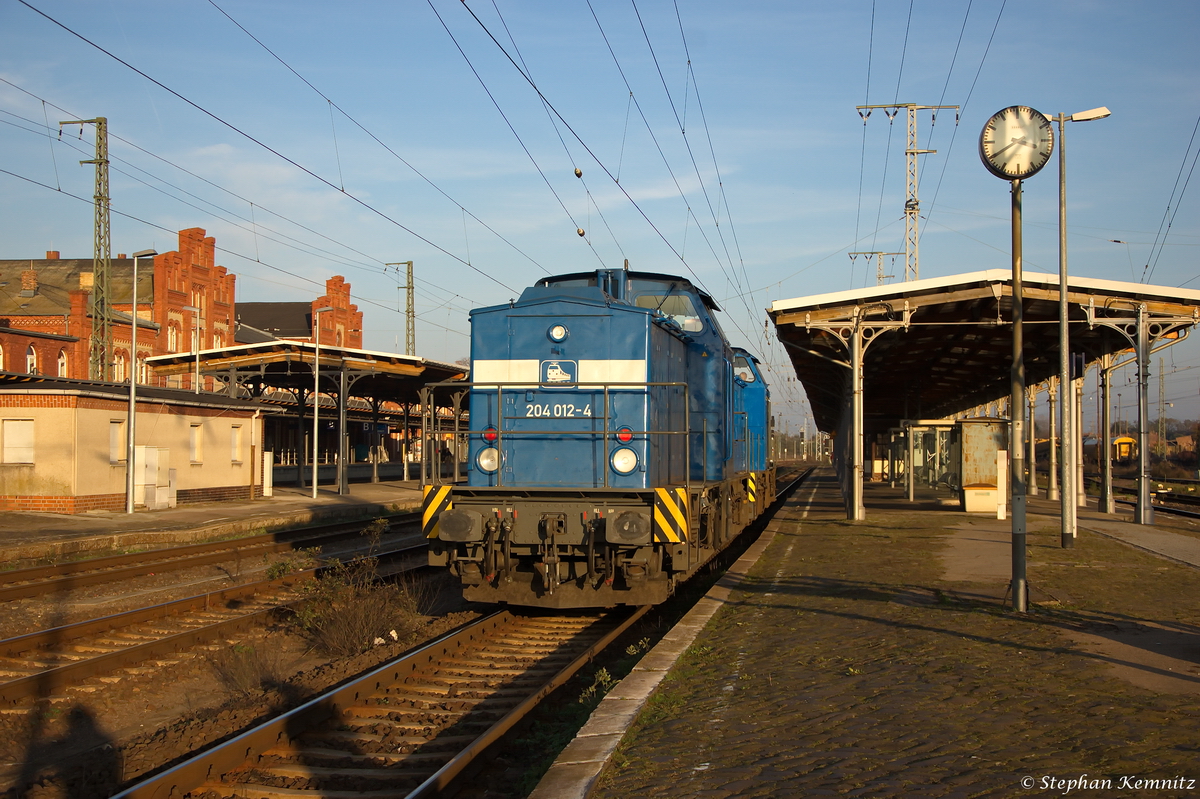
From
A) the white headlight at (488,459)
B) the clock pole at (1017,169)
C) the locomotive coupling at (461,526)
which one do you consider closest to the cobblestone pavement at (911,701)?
the clock pole at (1017,169)

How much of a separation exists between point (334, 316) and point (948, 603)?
70.7m

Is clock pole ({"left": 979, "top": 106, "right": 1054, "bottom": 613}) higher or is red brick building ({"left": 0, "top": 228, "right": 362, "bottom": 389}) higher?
red brick building ({"left": 0, "top": 228, "right": 362, "bottom": 389})

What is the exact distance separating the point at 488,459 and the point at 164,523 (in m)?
13.0

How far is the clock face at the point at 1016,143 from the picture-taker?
926 centimetres

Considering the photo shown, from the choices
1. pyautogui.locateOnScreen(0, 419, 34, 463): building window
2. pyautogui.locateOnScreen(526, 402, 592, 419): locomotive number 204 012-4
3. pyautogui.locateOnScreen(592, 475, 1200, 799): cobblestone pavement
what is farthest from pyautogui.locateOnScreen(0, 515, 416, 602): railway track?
pyautogui.locateOnScreen(592, 475, 1200, 799): cobblestone pavement

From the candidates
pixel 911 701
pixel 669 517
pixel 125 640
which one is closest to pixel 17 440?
pixel 125 640

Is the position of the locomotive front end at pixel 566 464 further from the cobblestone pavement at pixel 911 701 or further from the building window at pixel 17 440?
the building window at pixel 17 440

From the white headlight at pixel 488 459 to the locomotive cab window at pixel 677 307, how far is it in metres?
3.02

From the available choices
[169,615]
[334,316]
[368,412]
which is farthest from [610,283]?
[334,316]

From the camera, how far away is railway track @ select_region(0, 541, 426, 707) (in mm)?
7113

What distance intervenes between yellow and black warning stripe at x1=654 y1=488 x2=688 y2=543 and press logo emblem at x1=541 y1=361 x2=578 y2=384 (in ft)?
5.39

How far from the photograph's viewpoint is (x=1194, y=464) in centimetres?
6619

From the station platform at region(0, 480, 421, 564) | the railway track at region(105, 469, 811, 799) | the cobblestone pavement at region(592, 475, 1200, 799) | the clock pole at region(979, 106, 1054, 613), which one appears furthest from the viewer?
the station platform at region(0, 480, 421, 564)

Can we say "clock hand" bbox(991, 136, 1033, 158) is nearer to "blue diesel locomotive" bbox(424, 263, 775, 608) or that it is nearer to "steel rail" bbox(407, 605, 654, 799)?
"blue diesel locomotive" bbox(424, 263, 775, 608)
